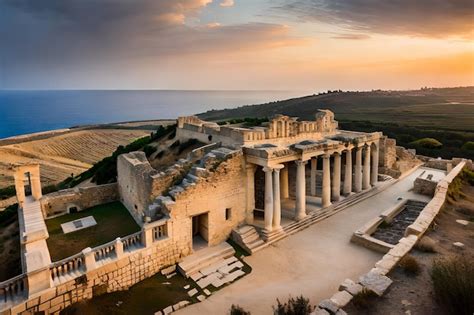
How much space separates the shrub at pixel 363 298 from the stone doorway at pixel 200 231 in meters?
8.35

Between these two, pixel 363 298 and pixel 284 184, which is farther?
pixel 284 184

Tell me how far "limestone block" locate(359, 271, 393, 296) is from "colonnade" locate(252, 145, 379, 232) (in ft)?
23.2

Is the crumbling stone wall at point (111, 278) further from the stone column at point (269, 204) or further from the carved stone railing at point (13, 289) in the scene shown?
the stone column at point (269, 204)

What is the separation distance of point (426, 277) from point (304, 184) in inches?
341

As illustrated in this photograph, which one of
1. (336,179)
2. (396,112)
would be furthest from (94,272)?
(396,112)

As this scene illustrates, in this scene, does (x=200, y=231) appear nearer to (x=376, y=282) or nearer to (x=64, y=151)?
(x=376, y=282)

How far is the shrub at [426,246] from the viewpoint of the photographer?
1188 centimetres

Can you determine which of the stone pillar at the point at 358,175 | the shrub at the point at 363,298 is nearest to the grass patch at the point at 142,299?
the shrub at the point at 363,298

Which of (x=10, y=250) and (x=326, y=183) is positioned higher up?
(x=326, y=183)

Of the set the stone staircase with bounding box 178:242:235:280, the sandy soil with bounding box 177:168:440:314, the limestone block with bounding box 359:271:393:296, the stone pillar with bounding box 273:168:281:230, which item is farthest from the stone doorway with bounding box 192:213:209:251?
the limestone block with bounding box 359:271:393:296

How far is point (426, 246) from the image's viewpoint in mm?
11969

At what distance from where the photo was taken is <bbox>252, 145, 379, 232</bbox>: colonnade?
16.5 m

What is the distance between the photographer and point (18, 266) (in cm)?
1500

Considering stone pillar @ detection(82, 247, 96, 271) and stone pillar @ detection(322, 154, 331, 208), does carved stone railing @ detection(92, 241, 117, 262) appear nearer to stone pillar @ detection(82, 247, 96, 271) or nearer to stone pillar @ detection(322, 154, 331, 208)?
stone pillar @ detection(82, 247, 96, 271)
